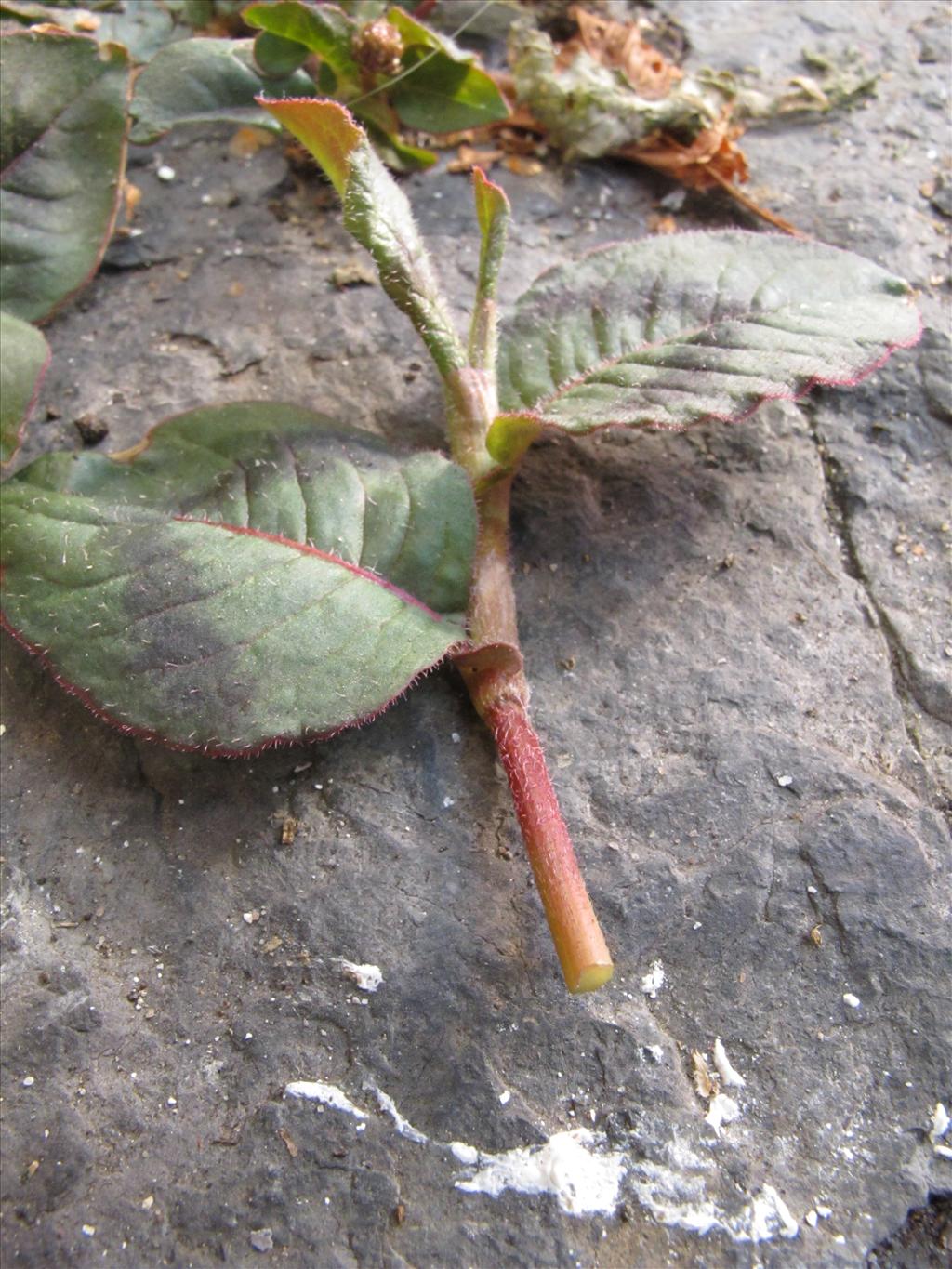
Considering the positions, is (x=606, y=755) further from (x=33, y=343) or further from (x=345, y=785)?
(x=33, y=343)

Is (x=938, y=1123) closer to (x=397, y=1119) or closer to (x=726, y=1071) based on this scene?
(x=726, y=1071)

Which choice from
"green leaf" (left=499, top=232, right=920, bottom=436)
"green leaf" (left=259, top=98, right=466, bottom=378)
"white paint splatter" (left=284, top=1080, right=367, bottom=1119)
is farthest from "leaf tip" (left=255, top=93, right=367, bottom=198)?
"white paint splatter" (left=284, top=1080, right=367, bottom=1119)

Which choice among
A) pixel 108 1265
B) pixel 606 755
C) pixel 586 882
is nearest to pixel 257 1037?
pixel 108 1265

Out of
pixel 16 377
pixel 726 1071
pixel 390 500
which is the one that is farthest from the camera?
pixel 16 377

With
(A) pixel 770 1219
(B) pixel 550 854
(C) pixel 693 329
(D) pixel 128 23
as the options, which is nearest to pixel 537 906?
(B) pixel 550 854

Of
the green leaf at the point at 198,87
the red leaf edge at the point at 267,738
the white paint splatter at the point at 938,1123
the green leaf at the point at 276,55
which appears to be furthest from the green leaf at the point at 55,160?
the white paint splatter at the point at 938,1123

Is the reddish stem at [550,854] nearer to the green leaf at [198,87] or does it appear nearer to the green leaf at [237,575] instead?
the green leaf at [237,575]
